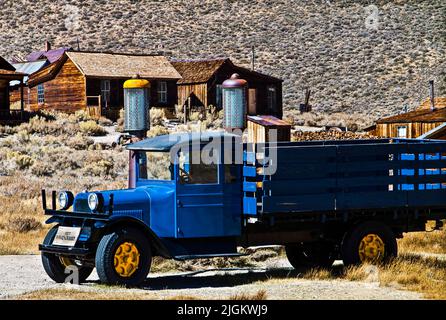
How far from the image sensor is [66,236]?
41.5 ft

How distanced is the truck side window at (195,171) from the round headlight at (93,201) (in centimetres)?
123

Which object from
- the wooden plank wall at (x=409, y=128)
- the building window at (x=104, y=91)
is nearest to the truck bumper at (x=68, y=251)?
the wooden plank wall at (x=409, y=128)

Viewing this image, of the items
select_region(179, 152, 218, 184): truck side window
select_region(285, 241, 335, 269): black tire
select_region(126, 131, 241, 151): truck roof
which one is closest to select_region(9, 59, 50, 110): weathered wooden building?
select_region(285, 241, 335, 269): black tire

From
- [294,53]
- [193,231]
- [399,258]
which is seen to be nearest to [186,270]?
[193,231]

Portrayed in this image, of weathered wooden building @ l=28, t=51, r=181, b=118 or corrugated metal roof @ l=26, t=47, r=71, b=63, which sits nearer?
weathered wooden building @ l=28, t=51, r=181, b=118

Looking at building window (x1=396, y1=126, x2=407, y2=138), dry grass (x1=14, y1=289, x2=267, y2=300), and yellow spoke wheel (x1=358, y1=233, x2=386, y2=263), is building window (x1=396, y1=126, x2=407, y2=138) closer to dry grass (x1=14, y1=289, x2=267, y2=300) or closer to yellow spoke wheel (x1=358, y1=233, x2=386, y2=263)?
yellow spoke wheel (x1=358, y1=233, x2=386, y2=263)

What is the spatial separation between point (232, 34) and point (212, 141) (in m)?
69.7

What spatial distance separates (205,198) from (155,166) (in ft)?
3.00

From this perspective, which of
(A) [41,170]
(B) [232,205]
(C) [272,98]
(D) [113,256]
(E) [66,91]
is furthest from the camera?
(C) [272,98]

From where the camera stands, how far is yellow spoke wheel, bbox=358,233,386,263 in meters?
13.9

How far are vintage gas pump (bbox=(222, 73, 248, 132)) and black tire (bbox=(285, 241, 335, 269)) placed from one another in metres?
2.41

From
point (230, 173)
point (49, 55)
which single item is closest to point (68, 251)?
point (230, 173)

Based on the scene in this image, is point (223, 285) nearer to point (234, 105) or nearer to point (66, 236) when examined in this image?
point (66, 236)

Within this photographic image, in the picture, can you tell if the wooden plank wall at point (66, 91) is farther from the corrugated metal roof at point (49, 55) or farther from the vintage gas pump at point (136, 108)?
the vintage gas pump at point (136, 108)
